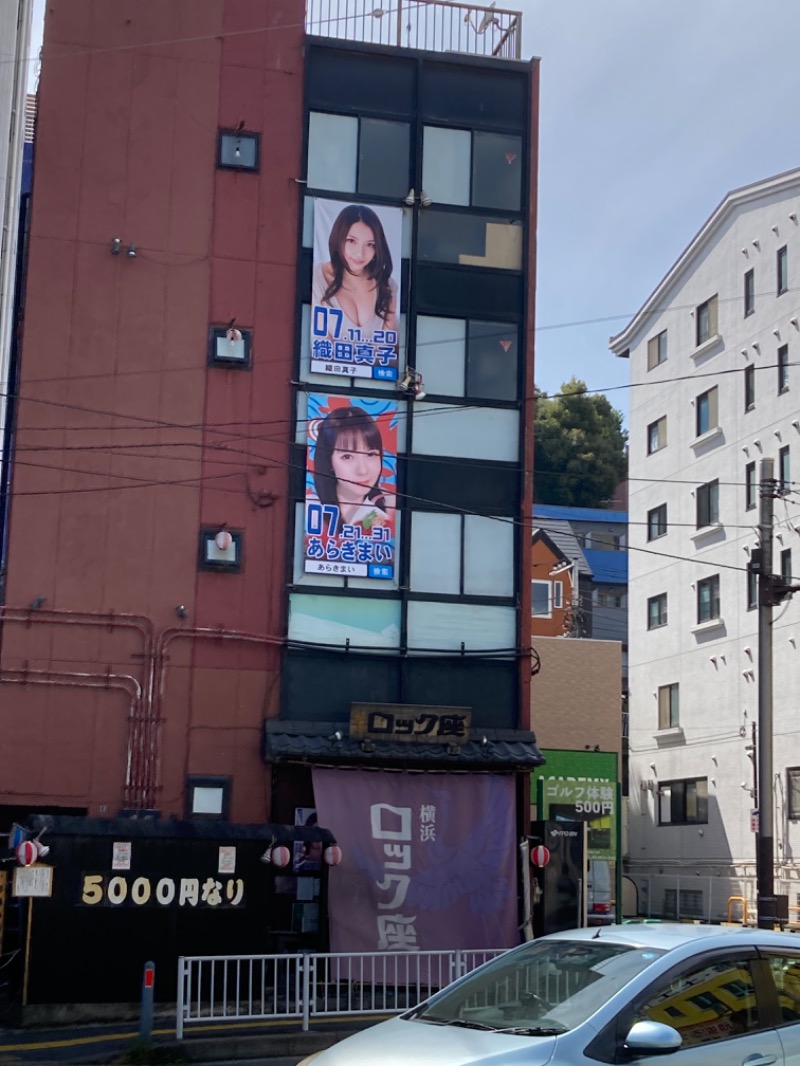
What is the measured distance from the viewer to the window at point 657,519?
136 ft

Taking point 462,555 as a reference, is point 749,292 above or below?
above

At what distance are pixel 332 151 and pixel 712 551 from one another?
65.3 feet

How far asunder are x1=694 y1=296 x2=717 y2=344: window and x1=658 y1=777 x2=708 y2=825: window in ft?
42.4

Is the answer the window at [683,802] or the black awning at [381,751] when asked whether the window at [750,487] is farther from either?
the black awning at [381,751]

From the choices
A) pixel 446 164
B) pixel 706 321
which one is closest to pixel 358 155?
pixel 446 164

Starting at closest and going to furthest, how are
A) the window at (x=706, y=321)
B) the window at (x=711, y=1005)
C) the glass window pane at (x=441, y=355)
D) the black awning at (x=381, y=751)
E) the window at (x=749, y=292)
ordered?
the window at (x=711, y=1005), the black awning at (x=381, y=751), the glass window pane at (x=441, y=355), the window at (x=749, y=292), the window at (x=706, y=321)

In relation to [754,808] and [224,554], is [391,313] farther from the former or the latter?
[754,808]

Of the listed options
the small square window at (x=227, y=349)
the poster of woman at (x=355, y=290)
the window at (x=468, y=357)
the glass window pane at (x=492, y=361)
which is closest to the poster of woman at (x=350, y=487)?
the poster of woman at (x=355, y=290)

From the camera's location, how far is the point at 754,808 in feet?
116

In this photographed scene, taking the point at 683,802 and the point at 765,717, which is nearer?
the point at 765,717

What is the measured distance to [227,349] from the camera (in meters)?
21.1

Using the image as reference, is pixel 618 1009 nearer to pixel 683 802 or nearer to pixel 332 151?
pixel 332 151

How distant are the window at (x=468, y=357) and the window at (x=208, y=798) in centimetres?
707

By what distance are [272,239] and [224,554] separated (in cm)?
520
